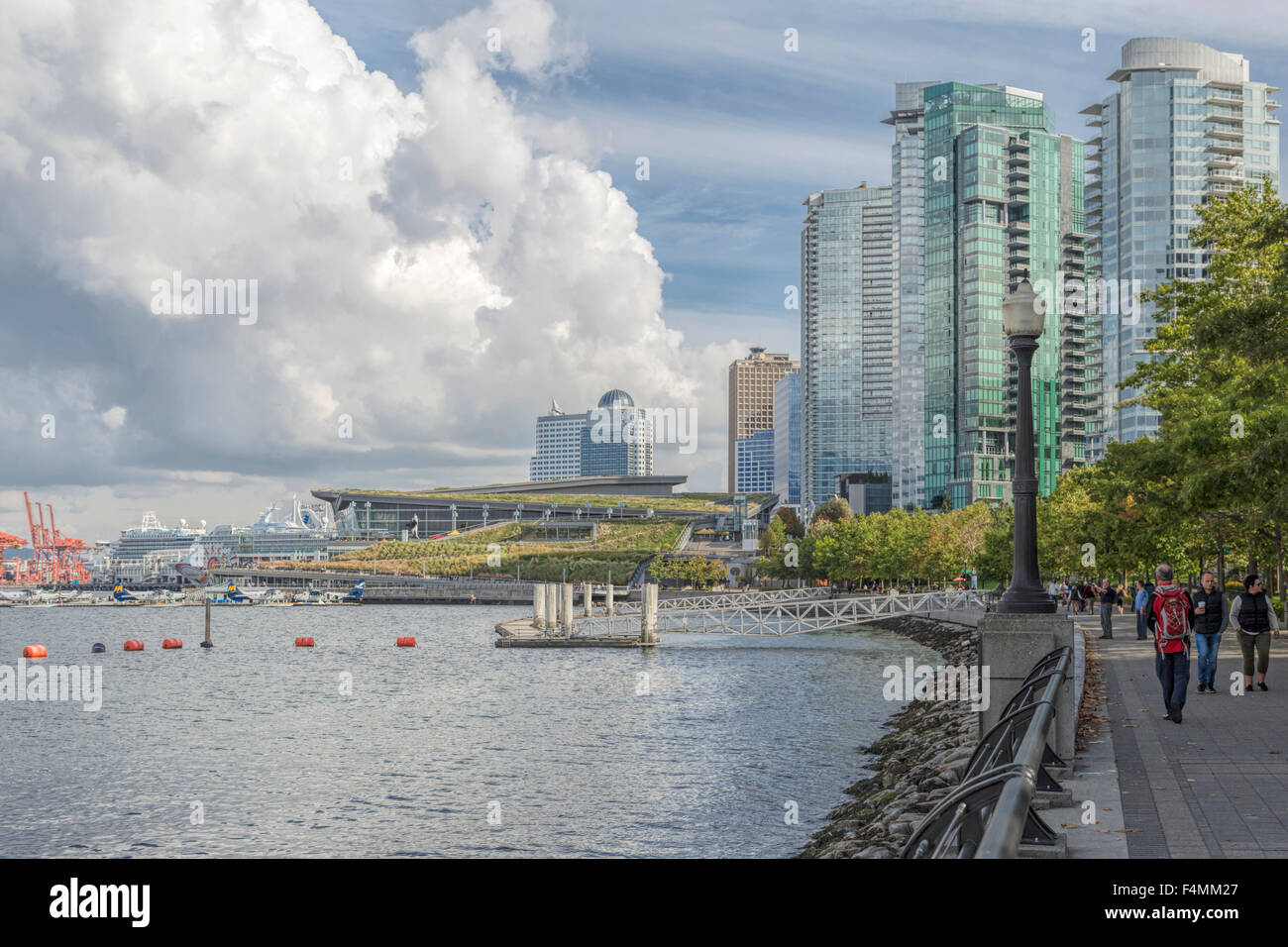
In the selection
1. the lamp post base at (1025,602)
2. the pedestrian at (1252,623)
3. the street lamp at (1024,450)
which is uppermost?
the street lamp at (1024,450)

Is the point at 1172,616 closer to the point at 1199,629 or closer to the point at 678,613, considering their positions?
the point at 1199,629

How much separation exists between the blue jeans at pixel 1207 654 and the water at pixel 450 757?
25.3 feet

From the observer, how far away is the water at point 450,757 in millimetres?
24609

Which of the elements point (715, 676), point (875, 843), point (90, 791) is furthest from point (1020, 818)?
point (715, 676)

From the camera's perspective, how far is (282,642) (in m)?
95.8

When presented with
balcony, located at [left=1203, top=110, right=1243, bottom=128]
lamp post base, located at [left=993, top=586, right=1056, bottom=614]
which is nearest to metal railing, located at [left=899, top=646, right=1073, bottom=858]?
lamp post base, located at [left=993, top=586, right=1056, bottom=614]

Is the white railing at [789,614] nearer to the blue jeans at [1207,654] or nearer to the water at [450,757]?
the water at [450,757]

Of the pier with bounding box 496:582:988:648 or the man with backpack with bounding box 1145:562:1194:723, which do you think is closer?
the man with backpack with bounding box 1145:562:1194:723

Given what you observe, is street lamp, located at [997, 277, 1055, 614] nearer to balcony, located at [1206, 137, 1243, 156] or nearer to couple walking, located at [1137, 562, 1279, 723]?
couple walking, located at [1137, 562, 1279, 723]

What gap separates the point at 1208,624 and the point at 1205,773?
7.88m

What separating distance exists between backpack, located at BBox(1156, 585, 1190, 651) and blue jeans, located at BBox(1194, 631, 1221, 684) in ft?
11.3

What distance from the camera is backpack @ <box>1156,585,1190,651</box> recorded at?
18.1 m

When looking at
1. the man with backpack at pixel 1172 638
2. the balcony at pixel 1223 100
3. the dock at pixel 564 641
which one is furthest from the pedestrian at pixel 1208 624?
the balcony at pixel 1223 100
